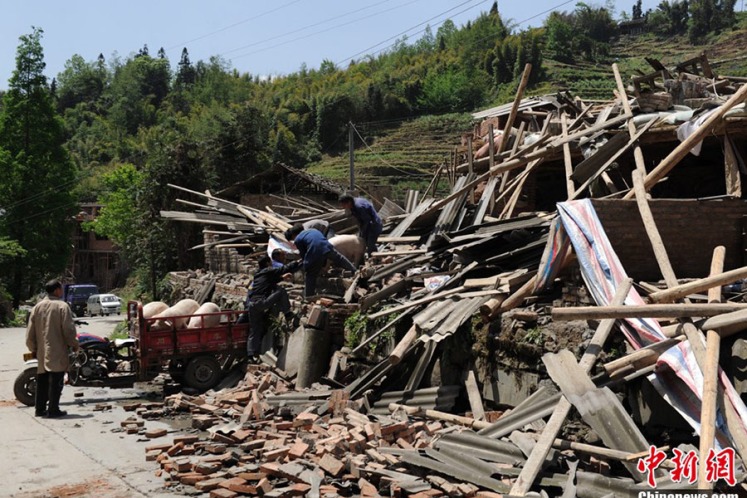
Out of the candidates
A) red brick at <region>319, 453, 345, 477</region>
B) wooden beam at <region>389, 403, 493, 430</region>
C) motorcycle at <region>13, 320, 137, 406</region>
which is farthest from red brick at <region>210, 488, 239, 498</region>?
motorcycle at <region>13, 320, 137, 406</region>

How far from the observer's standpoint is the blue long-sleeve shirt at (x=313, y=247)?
11.4 metres

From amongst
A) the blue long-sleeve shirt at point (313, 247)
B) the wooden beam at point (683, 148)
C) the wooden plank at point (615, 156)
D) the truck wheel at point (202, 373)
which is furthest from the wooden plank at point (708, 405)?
the truck wheel at point (202, 373)

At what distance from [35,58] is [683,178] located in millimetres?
38888

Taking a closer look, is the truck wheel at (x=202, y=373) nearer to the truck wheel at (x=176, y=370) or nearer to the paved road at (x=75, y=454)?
the truck wheel at (x=176, y=370)

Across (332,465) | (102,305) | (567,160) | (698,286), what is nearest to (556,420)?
(698,286)

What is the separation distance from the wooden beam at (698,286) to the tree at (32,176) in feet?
127

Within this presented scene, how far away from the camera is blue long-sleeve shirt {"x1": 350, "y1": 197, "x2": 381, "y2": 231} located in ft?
42.3

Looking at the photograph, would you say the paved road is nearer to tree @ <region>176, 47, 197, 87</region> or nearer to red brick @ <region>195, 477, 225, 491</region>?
red brick @ <region>195, 477, 225, 491</region>

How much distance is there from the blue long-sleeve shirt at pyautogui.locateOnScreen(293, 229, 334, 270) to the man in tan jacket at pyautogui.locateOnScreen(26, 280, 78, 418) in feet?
11.4

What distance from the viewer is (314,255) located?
11383 mm

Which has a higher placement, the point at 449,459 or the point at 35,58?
the point at 35,58

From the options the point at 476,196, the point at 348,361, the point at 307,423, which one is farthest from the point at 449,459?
the point at 476,196

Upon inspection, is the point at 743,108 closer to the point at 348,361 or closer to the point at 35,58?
the point at 348,361

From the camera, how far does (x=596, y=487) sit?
5.61 metres
